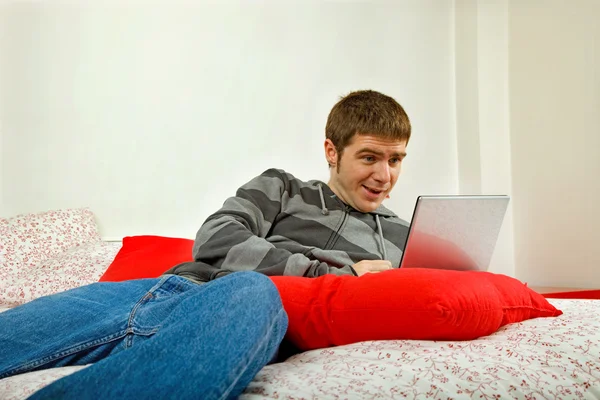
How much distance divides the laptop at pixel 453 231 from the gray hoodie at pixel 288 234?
0.51 ft

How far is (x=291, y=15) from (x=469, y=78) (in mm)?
783

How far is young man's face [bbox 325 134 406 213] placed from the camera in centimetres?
151

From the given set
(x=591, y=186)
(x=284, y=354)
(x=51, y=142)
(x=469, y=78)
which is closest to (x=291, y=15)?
(x=469, y=78)

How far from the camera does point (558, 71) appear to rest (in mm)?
2254

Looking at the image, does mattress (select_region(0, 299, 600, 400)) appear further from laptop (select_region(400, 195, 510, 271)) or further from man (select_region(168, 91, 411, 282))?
man (select_region(168, 91, 411, 282))

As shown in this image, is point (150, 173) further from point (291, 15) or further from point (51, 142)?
point (291, 15)

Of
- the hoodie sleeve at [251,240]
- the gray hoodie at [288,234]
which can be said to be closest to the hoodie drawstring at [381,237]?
the gray hoodie at [288,234]

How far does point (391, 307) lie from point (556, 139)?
176 cm

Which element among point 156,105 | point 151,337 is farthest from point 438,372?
point 156,105

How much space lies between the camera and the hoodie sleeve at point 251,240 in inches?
47.2

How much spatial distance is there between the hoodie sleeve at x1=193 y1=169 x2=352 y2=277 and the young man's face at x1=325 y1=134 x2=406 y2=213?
18cm

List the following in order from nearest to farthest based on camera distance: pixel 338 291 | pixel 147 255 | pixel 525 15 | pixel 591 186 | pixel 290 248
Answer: pixel 338 291 < pixel 290 248 < pixel 147 255 < pixel 591 186 < pixel 525 15

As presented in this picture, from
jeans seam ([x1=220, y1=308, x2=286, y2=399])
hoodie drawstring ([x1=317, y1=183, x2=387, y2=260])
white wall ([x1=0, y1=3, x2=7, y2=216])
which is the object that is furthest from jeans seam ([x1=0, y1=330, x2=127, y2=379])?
white wall ([x1=0, y1=3, x2=7, y2=216])

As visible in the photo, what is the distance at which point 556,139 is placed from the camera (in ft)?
7.44
